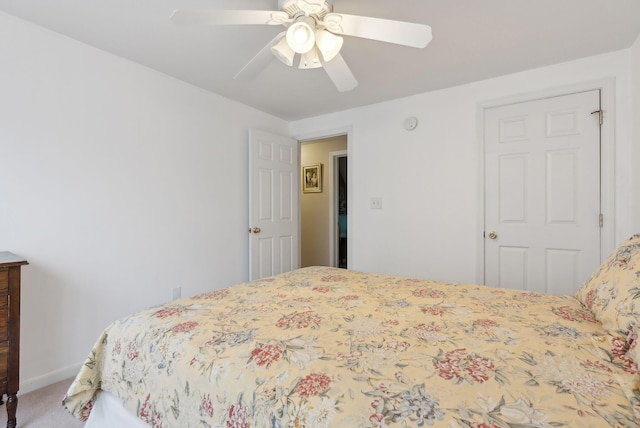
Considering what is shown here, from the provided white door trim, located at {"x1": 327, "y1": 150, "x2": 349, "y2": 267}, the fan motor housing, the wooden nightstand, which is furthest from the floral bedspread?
white door trim, located at {"x1": 327, "y1": 150, "x2": 349, "y2": 267}

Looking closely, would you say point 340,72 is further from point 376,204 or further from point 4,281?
point 4,281

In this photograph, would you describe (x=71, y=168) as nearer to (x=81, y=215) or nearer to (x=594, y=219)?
(x=81, y=215)

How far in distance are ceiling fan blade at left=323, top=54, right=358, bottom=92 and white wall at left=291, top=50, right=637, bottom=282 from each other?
1343 millimetres

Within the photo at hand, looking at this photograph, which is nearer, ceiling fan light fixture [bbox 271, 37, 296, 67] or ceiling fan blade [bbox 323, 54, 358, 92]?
ceiling fan light fixture [bbox 271, 37, 296, 67]

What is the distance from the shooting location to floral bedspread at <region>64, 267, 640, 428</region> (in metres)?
0.65

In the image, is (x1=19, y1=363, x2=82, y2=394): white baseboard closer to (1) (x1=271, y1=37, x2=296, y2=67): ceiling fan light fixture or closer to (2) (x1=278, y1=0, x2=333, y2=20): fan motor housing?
(1) (x1=271, y1=37, x2=296, y2=67): ceiling fan light fixture

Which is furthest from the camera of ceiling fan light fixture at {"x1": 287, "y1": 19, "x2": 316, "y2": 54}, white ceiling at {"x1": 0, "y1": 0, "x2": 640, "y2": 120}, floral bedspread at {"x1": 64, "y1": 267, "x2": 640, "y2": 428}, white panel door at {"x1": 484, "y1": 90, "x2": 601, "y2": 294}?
white panel door at {"x1": 484, "y1": 90, "x2": 601, "y2": 294}

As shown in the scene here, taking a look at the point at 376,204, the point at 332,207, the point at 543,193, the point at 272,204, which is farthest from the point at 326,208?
the point at 543,193

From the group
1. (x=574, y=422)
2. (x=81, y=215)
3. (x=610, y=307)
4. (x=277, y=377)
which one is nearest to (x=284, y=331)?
(x=277, y=377)

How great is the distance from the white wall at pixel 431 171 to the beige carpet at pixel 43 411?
2530 millimetres

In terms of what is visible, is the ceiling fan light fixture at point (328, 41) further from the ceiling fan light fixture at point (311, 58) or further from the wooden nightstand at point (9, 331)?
the wooden nightstand at point (9, 331)

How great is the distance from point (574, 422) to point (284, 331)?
0.76 metres

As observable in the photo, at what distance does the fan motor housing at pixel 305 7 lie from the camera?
1.38m

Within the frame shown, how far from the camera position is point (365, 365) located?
81cm
